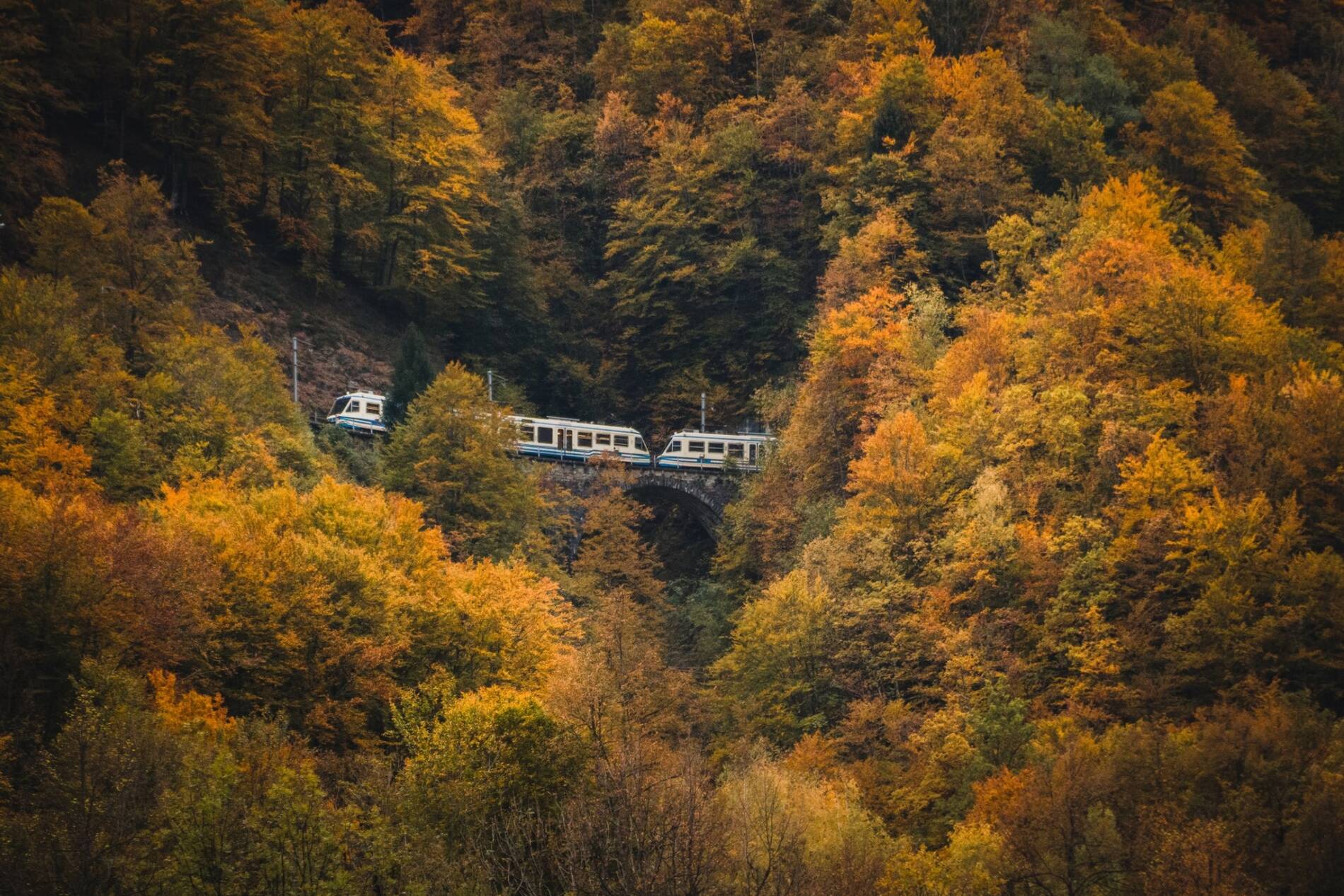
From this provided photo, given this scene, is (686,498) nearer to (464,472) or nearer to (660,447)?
(660,447)

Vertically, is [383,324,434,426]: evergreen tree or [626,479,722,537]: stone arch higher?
[383,324,434,426]: evergreen tree

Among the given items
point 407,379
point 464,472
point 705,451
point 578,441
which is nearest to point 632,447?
point 578,441

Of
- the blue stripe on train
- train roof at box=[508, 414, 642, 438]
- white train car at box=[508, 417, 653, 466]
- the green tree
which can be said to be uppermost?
train roof at box=[508, 414, 642, 438]

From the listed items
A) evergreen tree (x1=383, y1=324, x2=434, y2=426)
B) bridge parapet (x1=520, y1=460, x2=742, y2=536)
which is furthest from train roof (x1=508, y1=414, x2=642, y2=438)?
evergreen tree (x1=383, y1=324, x2=434, y2=426)

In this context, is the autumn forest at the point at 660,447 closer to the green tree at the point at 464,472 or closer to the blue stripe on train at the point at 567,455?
the green tree at the point at 464,472

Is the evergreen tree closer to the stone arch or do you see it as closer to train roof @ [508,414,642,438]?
train roof @ [508,414,642,438]

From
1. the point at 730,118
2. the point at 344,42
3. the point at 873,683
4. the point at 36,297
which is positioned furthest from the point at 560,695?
the point at 730,118

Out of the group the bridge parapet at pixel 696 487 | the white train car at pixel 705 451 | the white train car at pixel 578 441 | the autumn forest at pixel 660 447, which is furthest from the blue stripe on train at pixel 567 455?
the autumn forest at pixel 660 447

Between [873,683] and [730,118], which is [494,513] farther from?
[730,118]

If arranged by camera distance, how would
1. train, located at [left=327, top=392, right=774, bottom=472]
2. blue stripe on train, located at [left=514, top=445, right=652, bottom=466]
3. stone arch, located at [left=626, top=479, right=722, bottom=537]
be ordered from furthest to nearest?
stone arch, located at [left=626, top=479, right=722, bottom=537] → train, located at [left=327, top=392, right=774, bottom=472] → blue stripe on train, located at [left=514, top=445, right=652, bottom=466]
